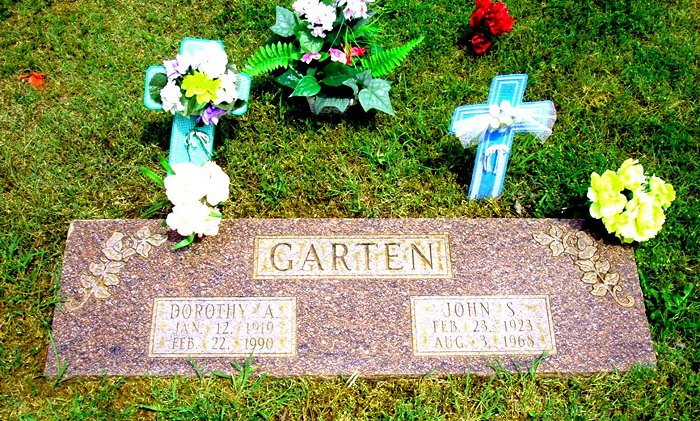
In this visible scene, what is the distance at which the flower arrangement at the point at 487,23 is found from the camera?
12.1ft

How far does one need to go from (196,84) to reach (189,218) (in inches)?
25.9

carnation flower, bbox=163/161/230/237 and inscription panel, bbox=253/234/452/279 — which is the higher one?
Answer: carnation flower, bbox=163/161/230/237

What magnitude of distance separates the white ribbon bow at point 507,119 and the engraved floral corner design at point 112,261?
4.99 ft

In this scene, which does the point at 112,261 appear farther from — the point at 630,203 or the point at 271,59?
the point at 630,203

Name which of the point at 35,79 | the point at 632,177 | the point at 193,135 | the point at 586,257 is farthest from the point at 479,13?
the point at 35,79

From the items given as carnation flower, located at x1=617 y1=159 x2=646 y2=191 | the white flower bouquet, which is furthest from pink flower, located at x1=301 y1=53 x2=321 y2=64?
carnation flower, located at x1=617 y1=159 x2=646 y2=191

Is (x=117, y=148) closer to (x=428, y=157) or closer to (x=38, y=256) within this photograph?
(x=38, y=256)

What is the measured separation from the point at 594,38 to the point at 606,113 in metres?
0.59

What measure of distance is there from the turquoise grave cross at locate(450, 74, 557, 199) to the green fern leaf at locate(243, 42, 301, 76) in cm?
98

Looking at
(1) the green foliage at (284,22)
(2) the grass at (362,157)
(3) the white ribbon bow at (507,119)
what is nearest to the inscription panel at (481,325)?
(2) the grass at (362,157)

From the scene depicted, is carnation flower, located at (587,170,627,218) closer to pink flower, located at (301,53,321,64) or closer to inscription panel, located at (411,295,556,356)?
inscription panel, located at (411,295,556,356)

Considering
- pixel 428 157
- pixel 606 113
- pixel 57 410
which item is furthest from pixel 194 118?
pixel 606 113

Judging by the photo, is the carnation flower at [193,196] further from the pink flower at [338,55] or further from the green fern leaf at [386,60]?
the green fern leaf at [386,60]

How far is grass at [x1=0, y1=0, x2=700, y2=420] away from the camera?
2.72 metres
